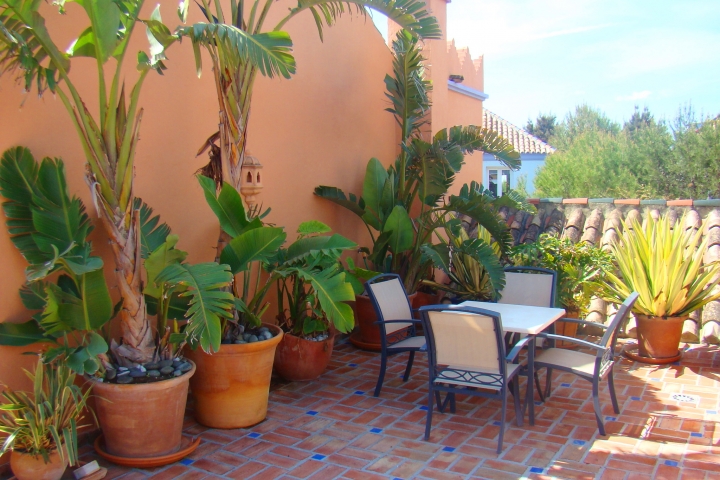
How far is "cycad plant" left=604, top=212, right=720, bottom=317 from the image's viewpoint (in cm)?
609

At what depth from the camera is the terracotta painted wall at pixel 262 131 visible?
157 inches

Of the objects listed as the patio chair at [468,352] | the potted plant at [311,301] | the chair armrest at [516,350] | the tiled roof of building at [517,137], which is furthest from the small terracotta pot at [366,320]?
the tiled roof of building at [517,137]

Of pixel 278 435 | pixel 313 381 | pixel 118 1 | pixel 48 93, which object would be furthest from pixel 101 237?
pixel 313 381

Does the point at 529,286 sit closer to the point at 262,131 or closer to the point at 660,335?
the point at 660,335

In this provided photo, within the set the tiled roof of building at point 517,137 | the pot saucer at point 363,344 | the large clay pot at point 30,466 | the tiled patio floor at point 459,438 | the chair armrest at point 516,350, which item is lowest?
the tiled patio floor at point 459,438

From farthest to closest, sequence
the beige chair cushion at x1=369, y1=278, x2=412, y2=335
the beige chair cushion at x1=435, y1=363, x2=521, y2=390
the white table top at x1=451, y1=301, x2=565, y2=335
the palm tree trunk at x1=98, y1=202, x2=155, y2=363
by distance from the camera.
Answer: the beige chair cushion at x1=369, y1=278, x2=412, y2=335, the white table top at x1=451, y1=301, x2=565, y2=335, the beige chair cushion at x1=435, y1=363, x2=521, y2=390, the palm tree trunk at x1=98, y1=202, x2=155, y2=363

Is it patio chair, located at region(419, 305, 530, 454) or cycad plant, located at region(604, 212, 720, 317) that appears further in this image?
cycad plant, located at region(604, 212, 720, 317)

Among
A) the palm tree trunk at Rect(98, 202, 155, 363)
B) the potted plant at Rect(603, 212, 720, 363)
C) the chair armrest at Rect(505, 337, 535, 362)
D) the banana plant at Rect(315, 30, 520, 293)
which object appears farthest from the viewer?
the banana plant at Rect(315, 30, 520, 293)

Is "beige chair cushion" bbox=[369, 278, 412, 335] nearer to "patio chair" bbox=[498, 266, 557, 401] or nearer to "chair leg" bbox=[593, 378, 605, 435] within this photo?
Result: "patio chair" bbox=[498, 266, 557, 401]

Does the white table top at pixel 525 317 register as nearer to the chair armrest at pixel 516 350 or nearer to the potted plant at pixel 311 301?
the chair armrest at pixel 516 350

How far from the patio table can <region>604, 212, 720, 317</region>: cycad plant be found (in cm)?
158

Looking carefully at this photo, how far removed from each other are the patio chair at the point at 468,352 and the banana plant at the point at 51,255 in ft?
7.16

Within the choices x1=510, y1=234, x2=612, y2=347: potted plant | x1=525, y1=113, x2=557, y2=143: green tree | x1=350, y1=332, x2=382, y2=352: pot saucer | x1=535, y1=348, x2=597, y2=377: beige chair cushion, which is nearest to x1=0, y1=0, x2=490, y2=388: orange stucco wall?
x1=350, y1=332, x2=382, y2=352: pot saucer

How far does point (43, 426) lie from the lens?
350cm
